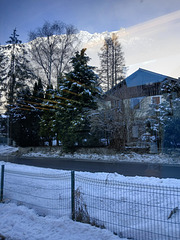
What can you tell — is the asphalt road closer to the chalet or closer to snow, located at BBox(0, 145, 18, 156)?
the chalet

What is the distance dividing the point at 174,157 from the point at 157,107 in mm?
Result: 4025

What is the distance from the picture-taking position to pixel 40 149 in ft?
73.9

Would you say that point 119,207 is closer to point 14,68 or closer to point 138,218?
point 138,218

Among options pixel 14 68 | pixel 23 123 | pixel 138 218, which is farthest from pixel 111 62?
pixel 138 218

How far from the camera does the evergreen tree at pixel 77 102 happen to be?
18594mm

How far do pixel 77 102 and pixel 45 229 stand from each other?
15.3m

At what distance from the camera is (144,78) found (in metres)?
23.8

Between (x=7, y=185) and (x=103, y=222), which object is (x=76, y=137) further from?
(x=103, y=222)

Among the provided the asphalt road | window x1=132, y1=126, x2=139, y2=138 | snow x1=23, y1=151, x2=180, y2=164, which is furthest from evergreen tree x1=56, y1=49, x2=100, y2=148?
the asphalt road

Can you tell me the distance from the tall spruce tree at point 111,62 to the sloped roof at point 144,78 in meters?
5.82

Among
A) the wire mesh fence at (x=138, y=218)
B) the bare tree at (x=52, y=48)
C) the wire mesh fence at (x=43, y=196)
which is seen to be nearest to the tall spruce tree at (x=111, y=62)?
the bare tree at (x=52, y=48)

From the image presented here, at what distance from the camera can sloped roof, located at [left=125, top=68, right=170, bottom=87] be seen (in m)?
23.0

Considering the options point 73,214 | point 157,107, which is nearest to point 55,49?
point 157,107

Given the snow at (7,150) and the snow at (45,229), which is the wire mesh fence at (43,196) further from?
the snow at (7,150)
